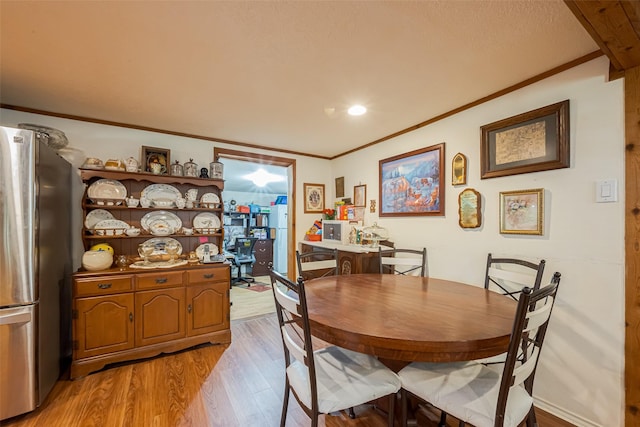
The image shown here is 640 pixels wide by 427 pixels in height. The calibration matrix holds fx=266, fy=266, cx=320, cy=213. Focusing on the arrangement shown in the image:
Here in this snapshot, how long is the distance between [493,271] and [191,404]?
2.30 metres

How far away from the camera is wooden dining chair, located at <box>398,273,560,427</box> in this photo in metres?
0.98

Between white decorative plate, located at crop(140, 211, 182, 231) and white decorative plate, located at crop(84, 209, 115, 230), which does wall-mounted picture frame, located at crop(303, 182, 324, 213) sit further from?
white decorative plate, located at crop(84, 209, 115, 230)

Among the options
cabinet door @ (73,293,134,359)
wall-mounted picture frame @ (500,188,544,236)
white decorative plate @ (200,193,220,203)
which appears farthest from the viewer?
white decorative plate @ (200,193,220,203)

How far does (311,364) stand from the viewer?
1.13 m

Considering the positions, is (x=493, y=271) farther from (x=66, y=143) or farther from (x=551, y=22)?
(x=66, y=143)

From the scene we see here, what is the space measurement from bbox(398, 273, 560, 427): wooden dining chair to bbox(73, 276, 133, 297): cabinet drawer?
7.51 ft

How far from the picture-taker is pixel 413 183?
111 inches

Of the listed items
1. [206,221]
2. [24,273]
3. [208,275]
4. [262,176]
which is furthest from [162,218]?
[262,176]

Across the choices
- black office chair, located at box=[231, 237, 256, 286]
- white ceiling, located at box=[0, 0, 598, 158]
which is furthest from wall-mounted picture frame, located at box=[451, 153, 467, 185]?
black office chair, located at box=[231, 237, 256, 286]

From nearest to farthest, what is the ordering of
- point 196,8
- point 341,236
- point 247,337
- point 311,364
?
point 311,364
point 196,8
point 247,337
point 341,236

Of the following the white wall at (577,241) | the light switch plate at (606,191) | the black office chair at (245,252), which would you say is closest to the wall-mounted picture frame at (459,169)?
the white wall at (577,241)

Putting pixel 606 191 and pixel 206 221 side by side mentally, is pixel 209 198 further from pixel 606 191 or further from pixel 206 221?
pixel 606 191

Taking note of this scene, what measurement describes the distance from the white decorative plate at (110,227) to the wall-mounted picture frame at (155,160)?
0.58 meters

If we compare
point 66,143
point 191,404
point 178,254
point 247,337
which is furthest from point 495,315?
point 66,143
